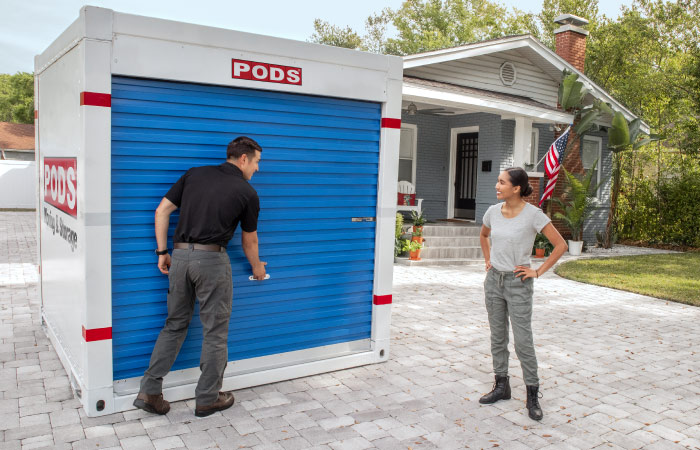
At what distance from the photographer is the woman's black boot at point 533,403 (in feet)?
13.8

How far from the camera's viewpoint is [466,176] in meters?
15.2

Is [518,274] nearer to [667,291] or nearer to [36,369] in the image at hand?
[36,369]

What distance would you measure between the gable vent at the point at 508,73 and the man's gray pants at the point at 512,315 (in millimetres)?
10872

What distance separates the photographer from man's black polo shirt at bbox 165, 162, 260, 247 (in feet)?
12.5

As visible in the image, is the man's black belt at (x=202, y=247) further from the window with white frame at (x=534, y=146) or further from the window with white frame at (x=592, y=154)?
the window with white frame at (x=592, y=154)

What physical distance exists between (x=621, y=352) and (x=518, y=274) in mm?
2698

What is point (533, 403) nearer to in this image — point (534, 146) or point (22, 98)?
point (534, 146)

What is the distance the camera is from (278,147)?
4.56m

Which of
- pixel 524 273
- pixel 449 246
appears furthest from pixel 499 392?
pixel 449 246

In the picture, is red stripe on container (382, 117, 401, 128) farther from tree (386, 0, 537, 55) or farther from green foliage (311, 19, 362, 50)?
green foliage (311, 19, 362, 50)

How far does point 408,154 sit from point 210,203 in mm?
11072

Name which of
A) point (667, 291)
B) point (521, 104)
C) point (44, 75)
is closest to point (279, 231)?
point (44, 75)

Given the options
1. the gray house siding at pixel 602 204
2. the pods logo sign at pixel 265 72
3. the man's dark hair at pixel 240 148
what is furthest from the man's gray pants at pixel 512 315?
the gray house siding at pixel 602 204

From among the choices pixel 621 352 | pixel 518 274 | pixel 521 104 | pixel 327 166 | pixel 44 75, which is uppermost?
pixel 521 104
